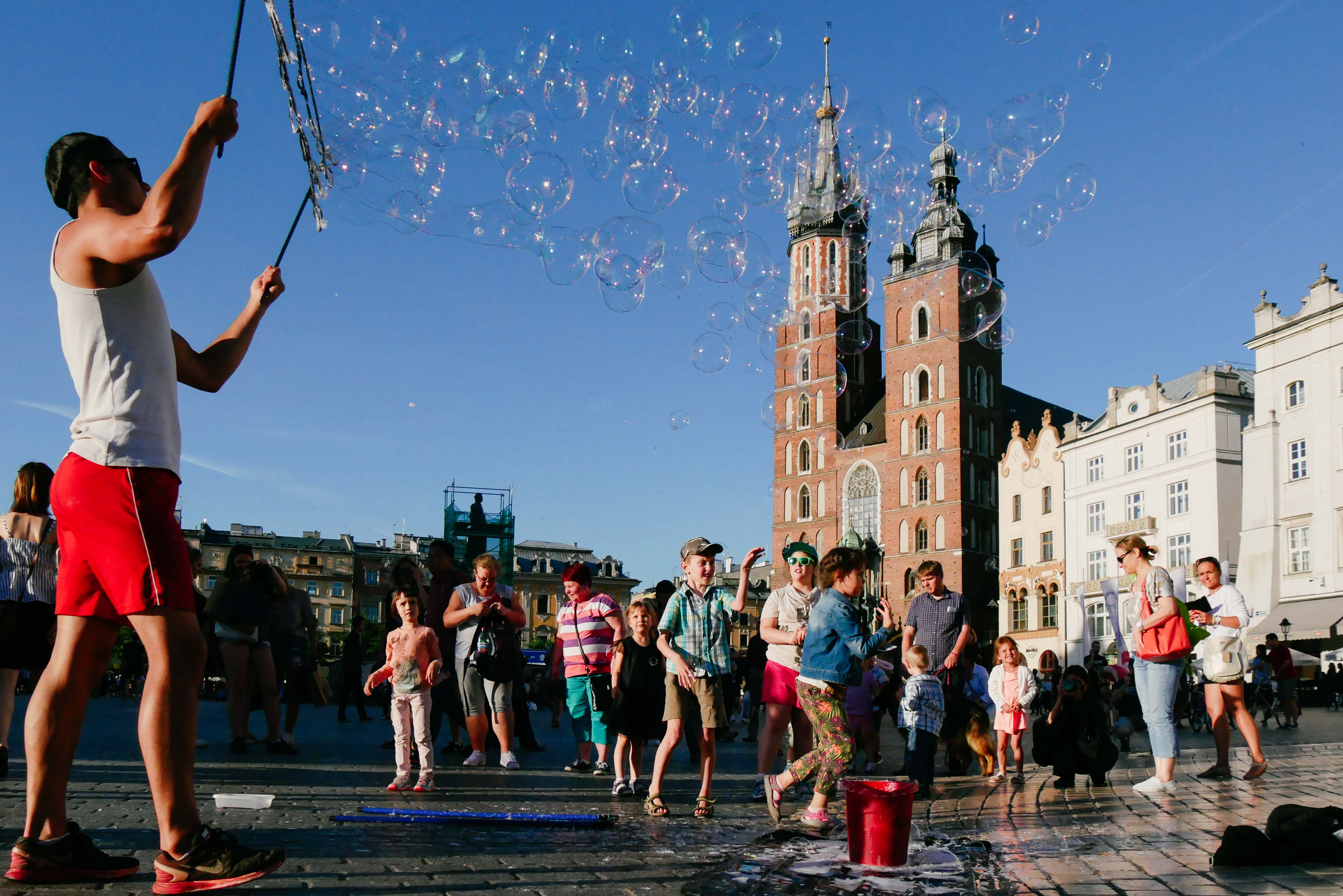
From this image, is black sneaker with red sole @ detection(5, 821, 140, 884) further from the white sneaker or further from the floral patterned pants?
the white sneaker

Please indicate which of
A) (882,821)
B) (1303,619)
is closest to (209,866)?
(882,821)

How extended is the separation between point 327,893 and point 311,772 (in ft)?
15.3

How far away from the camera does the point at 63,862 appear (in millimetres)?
3699

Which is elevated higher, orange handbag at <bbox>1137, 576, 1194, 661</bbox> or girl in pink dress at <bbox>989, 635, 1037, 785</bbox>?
orange handbag at <bbox>1137, 576, 1194, 661</bbox>

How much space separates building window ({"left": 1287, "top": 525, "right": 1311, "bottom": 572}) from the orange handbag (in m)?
34.0

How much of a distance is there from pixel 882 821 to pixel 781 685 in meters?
3.09

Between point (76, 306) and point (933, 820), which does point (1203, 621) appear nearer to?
point (933, 820)

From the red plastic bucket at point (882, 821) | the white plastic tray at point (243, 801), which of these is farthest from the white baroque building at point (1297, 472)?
the white plastic tray at point (243, 801)

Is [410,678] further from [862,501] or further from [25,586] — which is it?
[862,501]

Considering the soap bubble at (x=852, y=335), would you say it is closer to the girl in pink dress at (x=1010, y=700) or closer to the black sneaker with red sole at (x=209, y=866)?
the girl in pink dress at (x=1010, y=700)

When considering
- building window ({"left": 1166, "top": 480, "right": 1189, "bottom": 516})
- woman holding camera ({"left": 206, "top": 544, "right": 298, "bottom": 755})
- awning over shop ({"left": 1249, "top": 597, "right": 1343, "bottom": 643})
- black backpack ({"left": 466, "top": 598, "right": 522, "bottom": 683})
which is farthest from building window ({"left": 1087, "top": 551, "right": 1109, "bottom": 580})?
woman holding camera ({"left": 206, "top": 544, "right": 298, "bottom": 755})

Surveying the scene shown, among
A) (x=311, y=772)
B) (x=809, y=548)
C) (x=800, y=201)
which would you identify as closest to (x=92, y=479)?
(x=809, y=548)

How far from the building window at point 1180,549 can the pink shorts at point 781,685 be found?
40463 millimetres

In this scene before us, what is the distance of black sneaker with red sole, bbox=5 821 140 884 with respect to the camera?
3.67 meters
